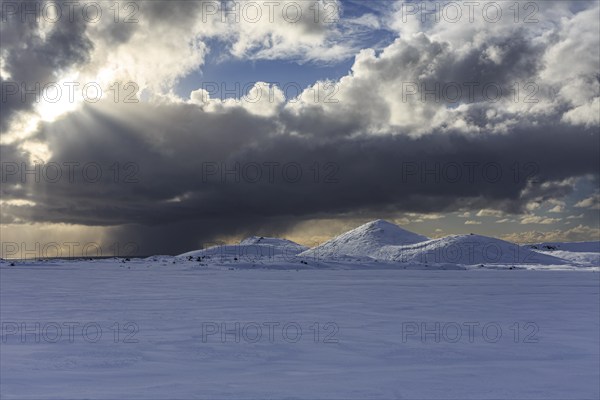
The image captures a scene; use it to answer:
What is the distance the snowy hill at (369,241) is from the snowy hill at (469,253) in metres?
5.22

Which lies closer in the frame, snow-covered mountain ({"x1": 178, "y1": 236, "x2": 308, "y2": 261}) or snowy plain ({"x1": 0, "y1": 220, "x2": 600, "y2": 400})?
snowy plain ({"x1": 0, "y1": 220, "x2": 600, "y2": 400})

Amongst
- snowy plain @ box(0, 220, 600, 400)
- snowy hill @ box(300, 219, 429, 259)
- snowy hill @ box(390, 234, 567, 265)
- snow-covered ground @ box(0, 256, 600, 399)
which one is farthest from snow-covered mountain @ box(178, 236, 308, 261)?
snow-covered ground @ box(0, 256, 600, 399)

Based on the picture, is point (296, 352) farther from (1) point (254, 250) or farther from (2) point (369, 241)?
(1) point (254, 250)

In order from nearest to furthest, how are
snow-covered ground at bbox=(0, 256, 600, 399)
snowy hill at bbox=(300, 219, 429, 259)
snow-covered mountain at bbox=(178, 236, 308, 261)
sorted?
snow-covered ground at bbox=(0, 256, 600, 399), snowy hill at bbox=(300, 219, 429, 259), snow-covered mountain at bbox=(178, 236, 308, 261)

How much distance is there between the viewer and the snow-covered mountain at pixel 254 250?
352 ft

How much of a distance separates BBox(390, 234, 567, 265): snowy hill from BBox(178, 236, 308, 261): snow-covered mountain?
79.0ft

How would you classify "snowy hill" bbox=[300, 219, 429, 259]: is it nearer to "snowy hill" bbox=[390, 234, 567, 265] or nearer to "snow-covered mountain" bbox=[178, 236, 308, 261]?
"snowy hill" bbox=[390, 234, 567, 265]

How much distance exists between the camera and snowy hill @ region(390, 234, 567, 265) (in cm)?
9431

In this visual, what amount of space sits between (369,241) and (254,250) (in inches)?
942

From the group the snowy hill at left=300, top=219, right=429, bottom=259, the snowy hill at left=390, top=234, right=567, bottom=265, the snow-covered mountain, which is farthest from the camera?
the snow-covered mountain

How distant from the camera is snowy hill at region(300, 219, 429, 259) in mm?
102938

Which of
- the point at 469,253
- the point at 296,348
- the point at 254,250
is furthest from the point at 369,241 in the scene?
the point at 296,348

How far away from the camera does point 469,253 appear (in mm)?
98688

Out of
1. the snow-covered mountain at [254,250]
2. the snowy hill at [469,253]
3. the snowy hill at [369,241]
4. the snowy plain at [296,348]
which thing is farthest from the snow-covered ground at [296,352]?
the snow-covered mountain at [254,250]
